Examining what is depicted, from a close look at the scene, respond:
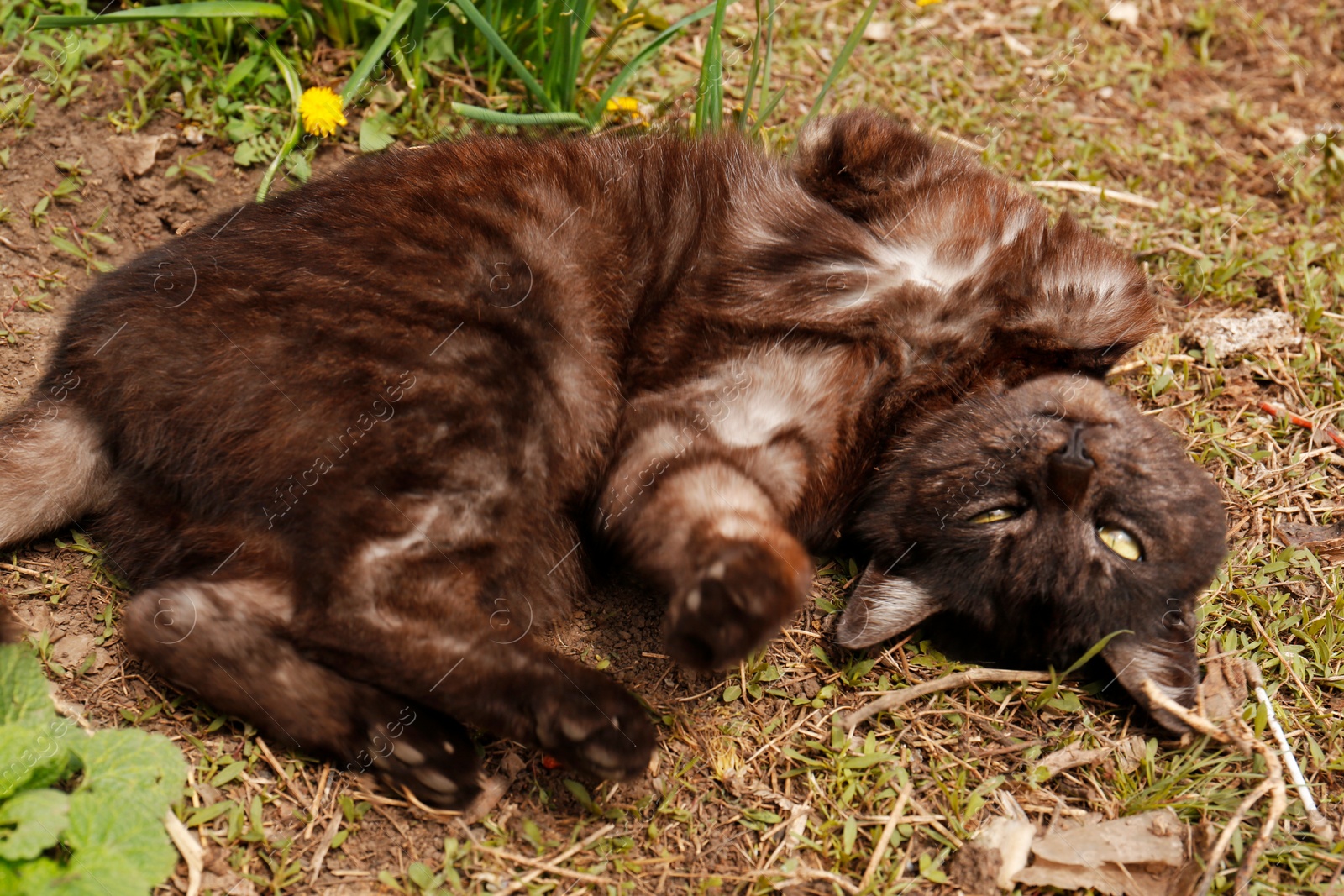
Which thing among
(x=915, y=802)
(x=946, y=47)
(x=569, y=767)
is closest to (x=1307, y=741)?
(x=915, y=802)

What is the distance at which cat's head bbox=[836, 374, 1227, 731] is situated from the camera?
2439mm

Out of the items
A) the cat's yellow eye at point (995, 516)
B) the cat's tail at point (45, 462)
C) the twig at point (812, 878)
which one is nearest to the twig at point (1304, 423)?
the cat's yellow eye at point (995, 516)

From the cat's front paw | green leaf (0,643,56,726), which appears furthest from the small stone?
green leaf (0,643,56,726)

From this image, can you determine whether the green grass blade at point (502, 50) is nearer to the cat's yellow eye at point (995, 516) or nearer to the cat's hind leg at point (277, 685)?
the cat's hind leg at point (277, 685)

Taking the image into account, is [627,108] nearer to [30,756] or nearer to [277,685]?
[277,685]

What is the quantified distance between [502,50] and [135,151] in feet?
4.03

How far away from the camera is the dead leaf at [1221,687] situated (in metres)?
2.52

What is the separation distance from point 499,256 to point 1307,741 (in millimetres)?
2326

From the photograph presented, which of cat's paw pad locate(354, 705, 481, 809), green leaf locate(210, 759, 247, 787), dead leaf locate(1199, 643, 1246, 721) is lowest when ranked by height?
green leaf locate(210, 759, 247, 787)

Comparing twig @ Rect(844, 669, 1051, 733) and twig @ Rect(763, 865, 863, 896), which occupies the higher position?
twig @ Rect(844, 669, 1051, 733)

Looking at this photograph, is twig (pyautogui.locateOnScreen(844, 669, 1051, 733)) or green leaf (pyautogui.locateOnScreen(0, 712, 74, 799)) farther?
twig (pyautogui.locateOnScreen(844, 669, 1051, 733))

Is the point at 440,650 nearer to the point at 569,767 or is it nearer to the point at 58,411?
the point at 569,767

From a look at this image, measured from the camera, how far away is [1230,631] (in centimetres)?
269

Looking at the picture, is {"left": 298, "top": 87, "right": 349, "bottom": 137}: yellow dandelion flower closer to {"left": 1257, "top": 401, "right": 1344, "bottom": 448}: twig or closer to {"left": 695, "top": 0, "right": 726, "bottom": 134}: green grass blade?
{"left": 695, "top": 0, "right": 726, "bottom": 134}: green grass blade
